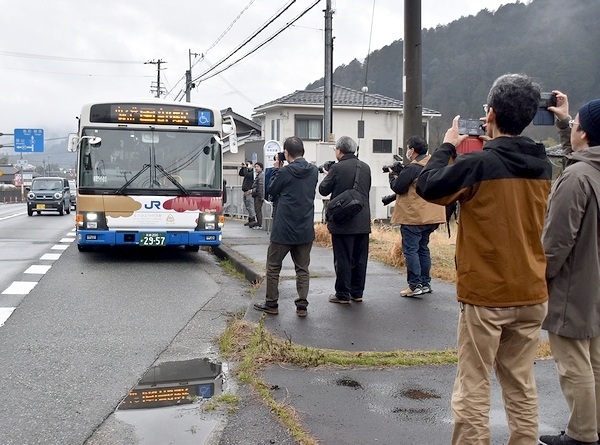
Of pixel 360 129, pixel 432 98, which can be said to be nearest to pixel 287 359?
pixel 360 129

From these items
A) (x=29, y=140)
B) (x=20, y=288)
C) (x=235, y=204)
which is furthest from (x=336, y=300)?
(x=29, y=140)

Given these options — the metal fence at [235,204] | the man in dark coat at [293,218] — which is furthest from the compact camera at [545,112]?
the metal fence at [235,204]

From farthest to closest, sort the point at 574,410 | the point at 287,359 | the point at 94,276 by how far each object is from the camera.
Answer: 1. the point at 94,276
2. the point at 287,359
3. the point at 574,410

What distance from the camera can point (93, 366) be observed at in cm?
541

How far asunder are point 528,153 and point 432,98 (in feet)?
148

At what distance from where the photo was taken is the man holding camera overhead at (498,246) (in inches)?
121

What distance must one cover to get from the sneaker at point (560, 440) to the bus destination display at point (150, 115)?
29.6 ft

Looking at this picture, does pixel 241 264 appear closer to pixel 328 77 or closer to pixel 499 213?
pixel 499 213

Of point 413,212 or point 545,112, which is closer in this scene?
point 545,112

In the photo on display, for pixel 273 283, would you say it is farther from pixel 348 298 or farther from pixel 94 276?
pixel 94 276

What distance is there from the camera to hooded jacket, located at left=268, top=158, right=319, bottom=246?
21.8 feet

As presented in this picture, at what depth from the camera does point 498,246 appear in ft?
10.1

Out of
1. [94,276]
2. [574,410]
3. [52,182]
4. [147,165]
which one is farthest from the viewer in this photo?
[52,182]

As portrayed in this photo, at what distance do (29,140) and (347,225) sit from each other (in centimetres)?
5960
